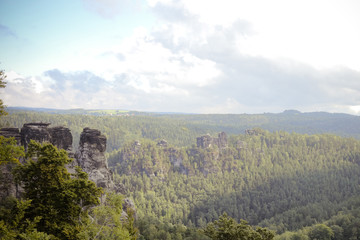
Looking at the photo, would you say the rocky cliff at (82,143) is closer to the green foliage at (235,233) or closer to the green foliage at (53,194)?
the green foliage at (53,194)

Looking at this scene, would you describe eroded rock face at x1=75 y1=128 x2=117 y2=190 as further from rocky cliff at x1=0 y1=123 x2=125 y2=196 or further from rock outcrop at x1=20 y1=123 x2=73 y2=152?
rock outcrop at x1=20 y1=123 x2=73 y2=152

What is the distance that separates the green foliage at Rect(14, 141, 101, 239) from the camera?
21516 mm

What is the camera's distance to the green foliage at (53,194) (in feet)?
70.6

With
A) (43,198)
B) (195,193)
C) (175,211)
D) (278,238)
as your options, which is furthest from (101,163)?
(195,193)

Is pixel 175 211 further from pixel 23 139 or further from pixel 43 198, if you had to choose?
pixel 43 198

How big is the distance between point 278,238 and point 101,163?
197ft

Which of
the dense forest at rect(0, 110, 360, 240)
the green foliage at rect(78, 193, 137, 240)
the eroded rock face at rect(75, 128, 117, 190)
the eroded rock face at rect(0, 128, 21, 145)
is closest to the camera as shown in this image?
the green foliage at rect(78, 193, 137, 240)

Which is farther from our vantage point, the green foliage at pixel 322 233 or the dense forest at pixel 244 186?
the dense forest at pixel 244 186

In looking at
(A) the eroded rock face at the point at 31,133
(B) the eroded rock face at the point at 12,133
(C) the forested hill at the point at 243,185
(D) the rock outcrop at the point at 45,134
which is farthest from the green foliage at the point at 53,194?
(C) the forested hill at the point at 243,185

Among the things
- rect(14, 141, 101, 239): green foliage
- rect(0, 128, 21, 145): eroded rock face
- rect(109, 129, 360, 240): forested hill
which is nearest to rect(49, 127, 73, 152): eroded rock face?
rect(0, 128, 21, 145): eroded rock face

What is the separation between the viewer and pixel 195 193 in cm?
15112

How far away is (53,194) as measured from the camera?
2247 centimetres

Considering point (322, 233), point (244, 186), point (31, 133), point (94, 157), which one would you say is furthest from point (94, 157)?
point (244, 186)

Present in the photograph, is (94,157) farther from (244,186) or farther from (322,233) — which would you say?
(244,186)
